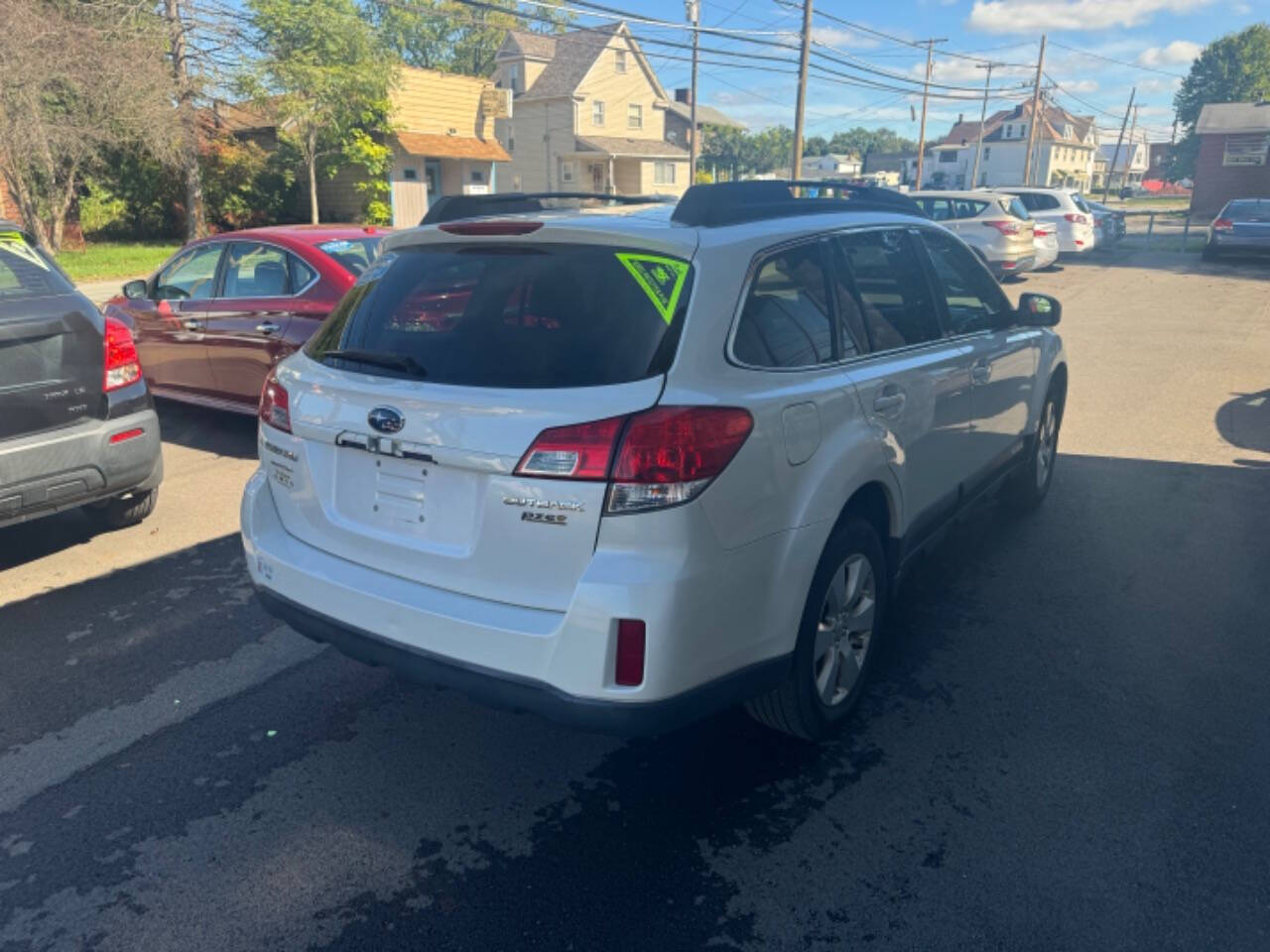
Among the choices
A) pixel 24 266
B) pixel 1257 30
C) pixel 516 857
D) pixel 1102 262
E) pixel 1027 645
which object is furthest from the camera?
pixel 1257 30

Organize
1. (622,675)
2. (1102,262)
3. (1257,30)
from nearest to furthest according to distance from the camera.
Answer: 1. (622,675)
2. (1102,262)
3. (1257,30)

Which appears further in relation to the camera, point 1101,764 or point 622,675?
point 1101,764

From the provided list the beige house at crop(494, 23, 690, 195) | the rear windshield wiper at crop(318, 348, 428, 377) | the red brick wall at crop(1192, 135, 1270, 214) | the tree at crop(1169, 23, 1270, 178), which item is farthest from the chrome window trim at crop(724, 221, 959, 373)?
the tree at crop(1169, 23, 1270, 178)

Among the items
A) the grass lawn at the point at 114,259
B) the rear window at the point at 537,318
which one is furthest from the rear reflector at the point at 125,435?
the grass lawn at the point at 114,259

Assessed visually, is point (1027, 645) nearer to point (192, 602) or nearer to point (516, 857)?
point (516, 857)

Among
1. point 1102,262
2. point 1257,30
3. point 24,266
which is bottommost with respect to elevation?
point 1102,262

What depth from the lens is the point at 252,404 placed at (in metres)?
7.27

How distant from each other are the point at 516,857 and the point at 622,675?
0.72m

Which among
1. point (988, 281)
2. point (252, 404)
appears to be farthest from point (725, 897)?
point (252, 404)

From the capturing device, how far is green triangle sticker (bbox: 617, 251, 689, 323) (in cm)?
281

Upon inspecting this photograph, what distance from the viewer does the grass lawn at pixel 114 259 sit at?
19812mm

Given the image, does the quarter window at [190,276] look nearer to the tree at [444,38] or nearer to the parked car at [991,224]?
the parked car at [991,224]

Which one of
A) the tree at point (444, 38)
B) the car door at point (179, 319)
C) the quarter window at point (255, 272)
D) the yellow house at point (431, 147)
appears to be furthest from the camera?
the tree at point (444, 38)

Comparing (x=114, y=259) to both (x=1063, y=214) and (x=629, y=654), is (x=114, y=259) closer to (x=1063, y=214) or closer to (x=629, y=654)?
(x=1063, y=214)
